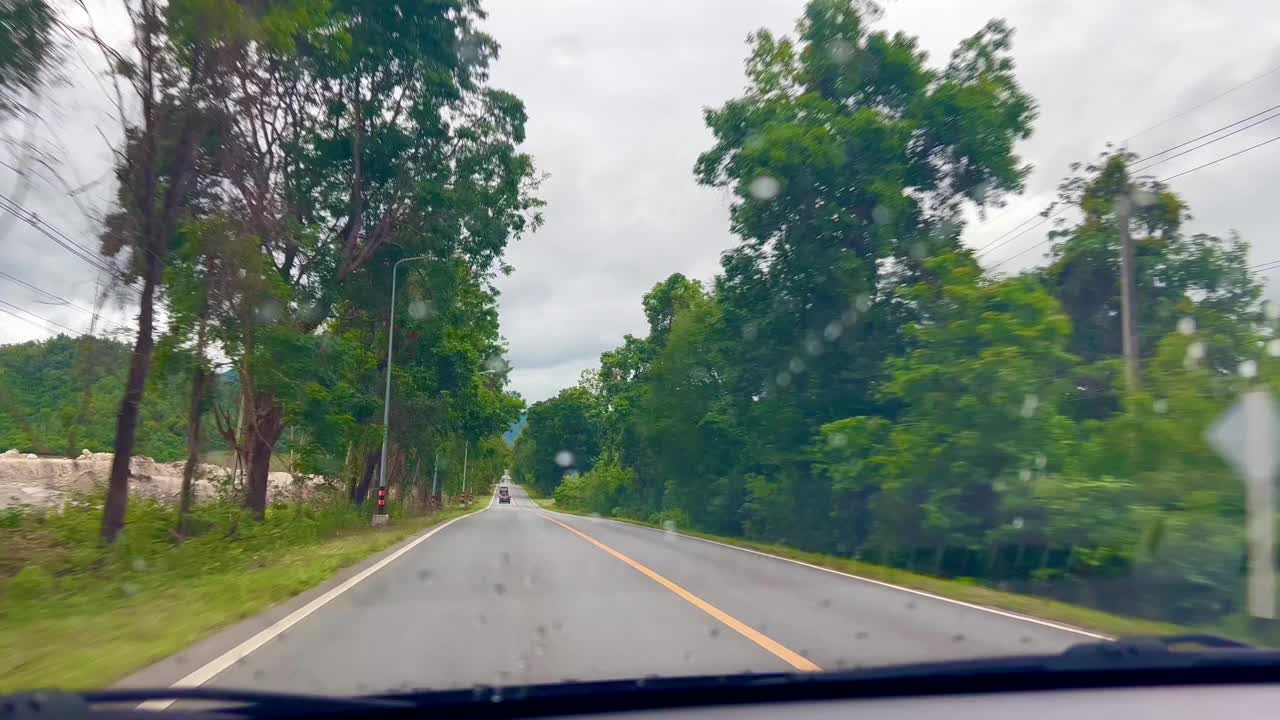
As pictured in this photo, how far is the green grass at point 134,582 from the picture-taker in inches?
275

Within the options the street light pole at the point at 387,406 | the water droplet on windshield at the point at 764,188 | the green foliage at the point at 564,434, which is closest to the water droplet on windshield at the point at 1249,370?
the water droplet on windshield at the point at 764,188

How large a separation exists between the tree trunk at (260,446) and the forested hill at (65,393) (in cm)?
491

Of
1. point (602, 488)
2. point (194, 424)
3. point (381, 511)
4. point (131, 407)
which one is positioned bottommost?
point (381, 511)

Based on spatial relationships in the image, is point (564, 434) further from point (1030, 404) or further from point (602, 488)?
point (1030, 404)

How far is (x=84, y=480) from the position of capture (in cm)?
2302

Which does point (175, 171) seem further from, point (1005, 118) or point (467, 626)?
point (1005, 118)

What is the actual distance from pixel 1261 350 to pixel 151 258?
17728 millimetres

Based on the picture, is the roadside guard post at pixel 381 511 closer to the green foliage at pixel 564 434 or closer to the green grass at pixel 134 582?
the green grass at pixel 134 582

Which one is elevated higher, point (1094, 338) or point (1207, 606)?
point (1094, 338)

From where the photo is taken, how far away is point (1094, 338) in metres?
27.8

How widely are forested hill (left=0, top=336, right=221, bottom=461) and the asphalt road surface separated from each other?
16.2ft

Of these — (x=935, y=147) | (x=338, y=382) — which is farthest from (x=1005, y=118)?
(x=338, y=382)

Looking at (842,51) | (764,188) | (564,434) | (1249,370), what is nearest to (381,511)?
(764,188)

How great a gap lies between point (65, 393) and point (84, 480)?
9.90 meters
